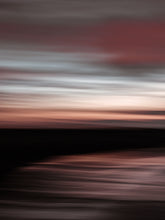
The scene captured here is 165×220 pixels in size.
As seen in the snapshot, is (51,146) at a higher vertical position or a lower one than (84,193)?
higher

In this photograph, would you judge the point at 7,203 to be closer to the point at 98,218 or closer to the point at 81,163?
the point at 98,218

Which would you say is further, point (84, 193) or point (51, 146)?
point (51, 146)

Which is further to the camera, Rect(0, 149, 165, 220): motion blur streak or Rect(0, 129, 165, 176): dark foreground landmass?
Rect(0, 129, 165, 176): dark foreground landmass

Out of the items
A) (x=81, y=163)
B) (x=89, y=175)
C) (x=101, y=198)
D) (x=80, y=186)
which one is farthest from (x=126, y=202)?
(x=81, y=163)

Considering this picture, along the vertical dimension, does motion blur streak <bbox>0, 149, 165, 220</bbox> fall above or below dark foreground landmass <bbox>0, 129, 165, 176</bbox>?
below

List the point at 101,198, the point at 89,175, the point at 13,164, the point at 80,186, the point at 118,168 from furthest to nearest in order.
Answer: the point at 13,164
the point at 118,168
the point at 89,175
the point at 80,186
the point at 101,198

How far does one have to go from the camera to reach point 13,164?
7.66 m

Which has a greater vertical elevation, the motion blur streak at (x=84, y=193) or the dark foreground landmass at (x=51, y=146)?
the dark foreground landmass at (x=51, y=146)

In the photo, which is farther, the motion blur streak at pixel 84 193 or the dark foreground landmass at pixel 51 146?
the dark foreground landmass at pixel 51 146

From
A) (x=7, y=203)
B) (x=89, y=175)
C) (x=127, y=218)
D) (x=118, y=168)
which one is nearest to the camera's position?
(x=127, y=218)

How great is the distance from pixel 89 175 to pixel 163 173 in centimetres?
95

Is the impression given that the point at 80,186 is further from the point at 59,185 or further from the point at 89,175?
the point at 89,175

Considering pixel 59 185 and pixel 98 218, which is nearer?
pixel 98 218

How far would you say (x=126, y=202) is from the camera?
426cm
